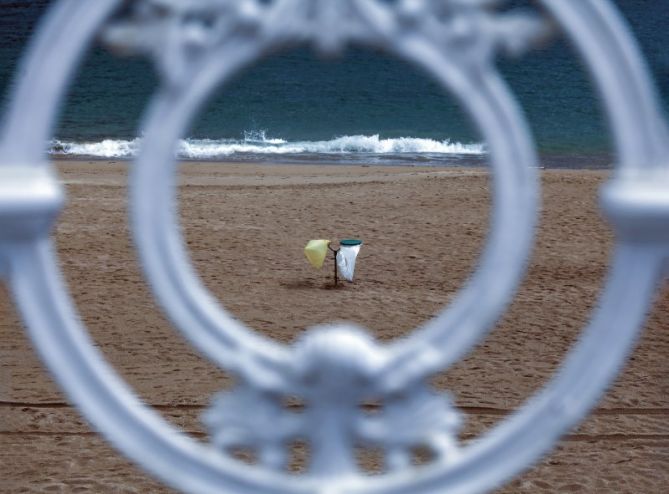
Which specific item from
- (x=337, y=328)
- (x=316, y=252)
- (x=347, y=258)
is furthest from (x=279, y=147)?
(x=337, y=328)

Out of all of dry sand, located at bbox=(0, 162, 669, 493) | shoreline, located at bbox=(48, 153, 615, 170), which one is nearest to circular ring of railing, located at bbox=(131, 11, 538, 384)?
dry sand, located at bbox=(0, 162, 669, 493)

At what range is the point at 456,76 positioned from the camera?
3.73 ft

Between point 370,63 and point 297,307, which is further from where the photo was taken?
point 370,63

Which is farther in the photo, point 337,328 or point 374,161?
point 374,161

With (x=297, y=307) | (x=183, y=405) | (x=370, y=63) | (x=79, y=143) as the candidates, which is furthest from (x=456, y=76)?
(x=370, y=63)

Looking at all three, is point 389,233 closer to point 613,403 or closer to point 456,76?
point 613,403

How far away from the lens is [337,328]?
47.3 inches

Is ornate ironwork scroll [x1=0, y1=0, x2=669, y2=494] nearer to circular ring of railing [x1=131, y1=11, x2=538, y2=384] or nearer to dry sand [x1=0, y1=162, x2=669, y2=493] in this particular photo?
circular ring of railing [x1=131, y1=11, x2=538, y2=384]

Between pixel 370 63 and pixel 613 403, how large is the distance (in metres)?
35.5

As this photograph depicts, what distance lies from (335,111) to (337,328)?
2812cm

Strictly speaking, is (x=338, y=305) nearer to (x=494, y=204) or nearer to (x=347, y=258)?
(x=347, y=258)

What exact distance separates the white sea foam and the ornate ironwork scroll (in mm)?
16669

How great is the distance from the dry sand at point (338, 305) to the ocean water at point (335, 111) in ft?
14.5

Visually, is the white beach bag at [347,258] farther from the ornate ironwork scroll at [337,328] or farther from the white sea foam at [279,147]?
the white sea foam at [279,147]
